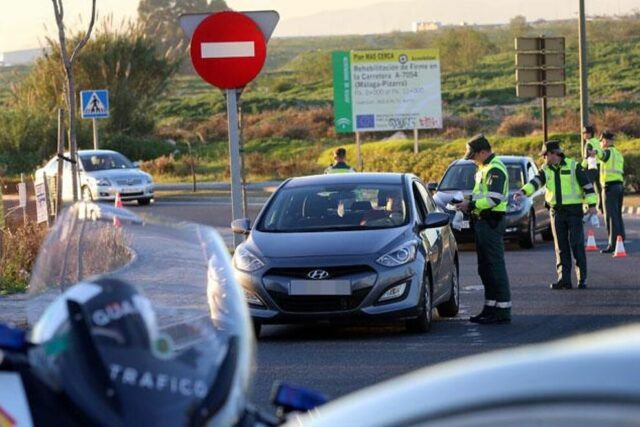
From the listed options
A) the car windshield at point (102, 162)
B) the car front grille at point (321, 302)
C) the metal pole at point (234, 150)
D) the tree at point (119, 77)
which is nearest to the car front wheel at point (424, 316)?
the car front grille at point (321, 302)

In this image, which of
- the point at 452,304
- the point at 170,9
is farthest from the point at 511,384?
the point at 170,9

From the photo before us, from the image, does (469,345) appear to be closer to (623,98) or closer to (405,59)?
(405,59)

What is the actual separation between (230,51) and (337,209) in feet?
6.60

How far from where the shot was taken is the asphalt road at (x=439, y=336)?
1134cm

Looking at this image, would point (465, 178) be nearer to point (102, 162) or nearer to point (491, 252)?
point (491, 252)

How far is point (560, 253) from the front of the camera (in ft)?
59.1

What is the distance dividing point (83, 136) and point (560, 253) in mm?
43822

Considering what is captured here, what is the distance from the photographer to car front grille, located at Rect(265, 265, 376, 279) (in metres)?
13.2

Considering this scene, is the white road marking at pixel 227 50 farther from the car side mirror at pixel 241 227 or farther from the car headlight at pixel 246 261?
the car headlight at pixel 246 261

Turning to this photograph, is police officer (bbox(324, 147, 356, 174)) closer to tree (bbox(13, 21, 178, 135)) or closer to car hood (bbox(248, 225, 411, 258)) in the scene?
car hood (bbox(248, 225, 411, 258))

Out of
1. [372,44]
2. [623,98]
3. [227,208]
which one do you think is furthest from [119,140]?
[372,44]

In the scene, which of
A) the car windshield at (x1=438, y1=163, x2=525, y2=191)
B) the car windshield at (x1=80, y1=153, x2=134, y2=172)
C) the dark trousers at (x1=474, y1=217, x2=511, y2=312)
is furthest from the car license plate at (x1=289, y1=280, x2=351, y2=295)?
the car windshield at (x1=80, y1=153, x2=134, y2=172)

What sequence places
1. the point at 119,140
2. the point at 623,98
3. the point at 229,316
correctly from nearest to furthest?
the point at 229,316, the point at 119,140, the point at 623,98

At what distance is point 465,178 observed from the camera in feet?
84.3
